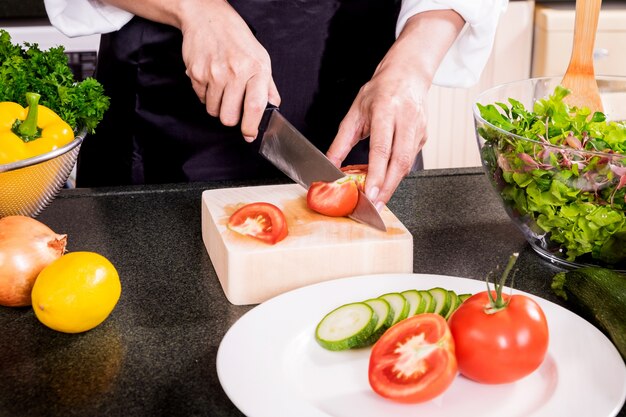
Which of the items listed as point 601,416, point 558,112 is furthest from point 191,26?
point 601,416

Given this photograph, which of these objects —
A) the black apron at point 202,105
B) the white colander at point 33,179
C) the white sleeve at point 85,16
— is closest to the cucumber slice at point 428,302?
the white colander at point 33,179

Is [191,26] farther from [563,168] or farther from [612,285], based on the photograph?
[612,285]

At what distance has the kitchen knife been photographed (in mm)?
1080

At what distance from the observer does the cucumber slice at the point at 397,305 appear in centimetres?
85

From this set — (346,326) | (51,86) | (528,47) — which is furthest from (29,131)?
(528,47)

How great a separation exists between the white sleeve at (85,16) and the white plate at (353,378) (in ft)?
2.27

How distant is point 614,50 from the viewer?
102 inches

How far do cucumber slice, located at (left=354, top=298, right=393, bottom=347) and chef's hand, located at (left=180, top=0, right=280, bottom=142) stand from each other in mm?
361

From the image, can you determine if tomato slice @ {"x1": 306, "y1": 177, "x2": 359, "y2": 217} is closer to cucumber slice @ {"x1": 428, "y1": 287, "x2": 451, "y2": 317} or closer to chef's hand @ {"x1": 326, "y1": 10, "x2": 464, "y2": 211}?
chef's hand @ {"x1": 326, "y1": 10, "x2": 464, "y2": 211}

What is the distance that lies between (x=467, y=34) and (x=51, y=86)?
70 centimetres

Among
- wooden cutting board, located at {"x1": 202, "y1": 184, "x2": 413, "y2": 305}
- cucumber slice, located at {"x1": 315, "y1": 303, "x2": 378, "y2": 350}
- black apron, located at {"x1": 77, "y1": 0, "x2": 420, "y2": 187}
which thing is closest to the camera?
cucumber slice, located at {"x1": 315, "y1": 303, "x2": 378, "y2": 350}

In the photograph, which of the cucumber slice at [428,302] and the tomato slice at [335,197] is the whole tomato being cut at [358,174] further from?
the cucumber slice at [428,302]

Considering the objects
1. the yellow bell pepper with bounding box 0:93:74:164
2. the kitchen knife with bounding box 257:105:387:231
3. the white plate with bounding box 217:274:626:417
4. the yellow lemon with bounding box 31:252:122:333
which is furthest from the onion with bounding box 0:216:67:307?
the kitchen knife with bounding box 257:105:387:231

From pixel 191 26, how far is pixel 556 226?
1.96 feet
